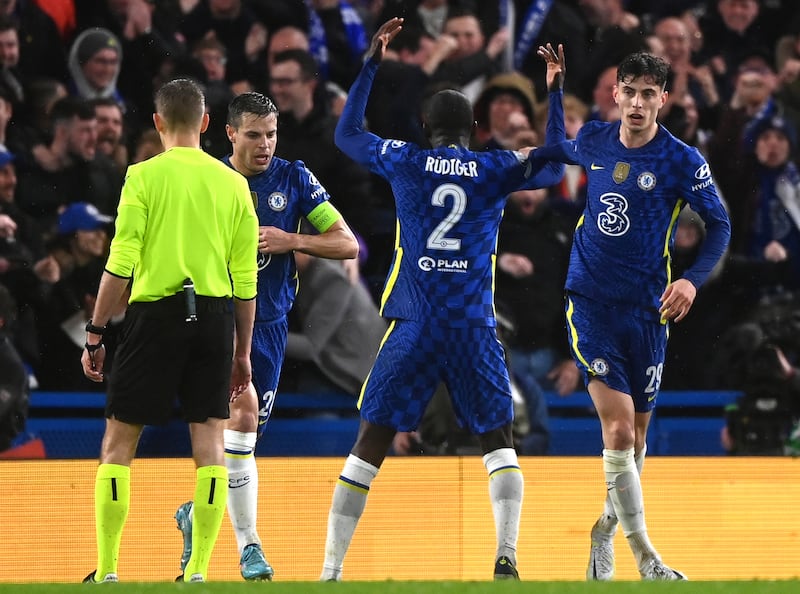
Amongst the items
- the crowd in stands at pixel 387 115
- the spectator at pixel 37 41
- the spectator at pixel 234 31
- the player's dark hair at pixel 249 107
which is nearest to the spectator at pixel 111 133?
the crowd in stands at pixel 387 115

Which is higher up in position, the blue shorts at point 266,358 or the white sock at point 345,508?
the blue shorts at point 266,358

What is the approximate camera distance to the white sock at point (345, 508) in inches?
250

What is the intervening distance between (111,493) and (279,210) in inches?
81.4

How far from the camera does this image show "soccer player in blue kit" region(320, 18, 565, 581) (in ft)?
20.8

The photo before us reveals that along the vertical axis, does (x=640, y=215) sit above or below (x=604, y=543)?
above

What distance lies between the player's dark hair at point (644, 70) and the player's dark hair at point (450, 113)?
0.83 meters

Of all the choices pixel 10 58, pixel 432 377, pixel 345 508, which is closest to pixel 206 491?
pixel 345 508

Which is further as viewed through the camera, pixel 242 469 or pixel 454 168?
pixel 242 469

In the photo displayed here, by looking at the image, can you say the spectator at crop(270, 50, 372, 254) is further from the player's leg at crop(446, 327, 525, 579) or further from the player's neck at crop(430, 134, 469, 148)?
the player's leg at crop(446, 327, 525, 579)

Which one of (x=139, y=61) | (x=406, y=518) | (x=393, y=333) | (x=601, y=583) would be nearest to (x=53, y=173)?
(x=139, y=61)

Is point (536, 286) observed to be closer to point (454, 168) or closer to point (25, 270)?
point (25, 270)

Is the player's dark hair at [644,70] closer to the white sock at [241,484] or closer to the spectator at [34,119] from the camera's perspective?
the white sock at [241,484]

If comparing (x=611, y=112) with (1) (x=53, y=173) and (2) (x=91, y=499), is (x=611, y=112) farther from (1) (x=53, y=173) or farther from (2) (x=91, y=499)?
(2) (x=91, y=499)

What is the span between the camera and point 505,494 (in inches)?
251
